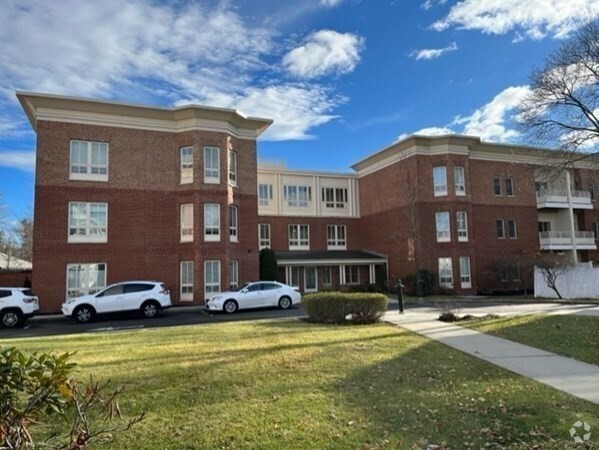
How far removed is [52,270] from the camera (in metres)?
24.0

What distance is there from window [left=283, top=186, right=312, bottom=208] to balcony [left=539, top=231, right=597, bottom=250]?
65.3ft

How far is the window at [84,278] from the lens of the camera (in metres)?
24.3

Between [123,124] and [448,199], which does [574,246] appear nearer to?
[448,199]

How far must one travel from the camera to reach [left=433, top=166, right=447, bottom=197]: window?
33938 mm

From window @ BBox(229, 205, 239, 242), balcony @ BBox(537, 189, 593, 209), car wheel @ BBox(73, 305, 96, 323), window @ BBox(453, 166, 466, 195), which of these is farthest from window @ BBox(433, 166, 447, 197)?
car wheel @ BBox(73, 305, 96, 323)

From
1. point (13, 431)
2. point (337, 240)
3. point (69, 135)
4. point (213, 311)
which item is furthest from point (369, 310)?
point (337, 240)

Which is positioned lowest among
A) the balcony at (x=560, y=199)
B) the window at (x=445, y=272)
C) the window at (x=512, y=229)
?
the window at (x=445, y=272)

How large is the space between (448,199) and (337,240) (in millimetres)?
10559

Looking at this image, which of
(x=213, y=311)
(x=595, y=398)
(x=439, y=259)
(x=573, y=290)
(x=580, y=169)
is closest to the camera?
(x=595, y=398)

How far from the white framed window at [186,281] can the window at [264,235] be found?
1146 cm

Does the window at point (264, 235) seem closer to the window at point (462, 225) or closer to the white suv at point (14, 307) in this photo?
the window at point (462, 225)

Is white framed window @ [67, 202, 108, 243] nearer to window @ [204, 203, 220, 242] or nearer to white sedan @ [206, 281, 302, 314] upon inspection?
window @ [204, 203, 220, 242]

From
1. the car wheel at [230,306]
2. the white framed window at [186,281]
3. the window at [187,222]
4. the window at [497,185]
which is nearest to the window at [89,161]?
the window at [187,222]

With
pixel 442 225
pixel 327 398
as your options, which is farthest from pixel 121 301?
pixel 442 225
